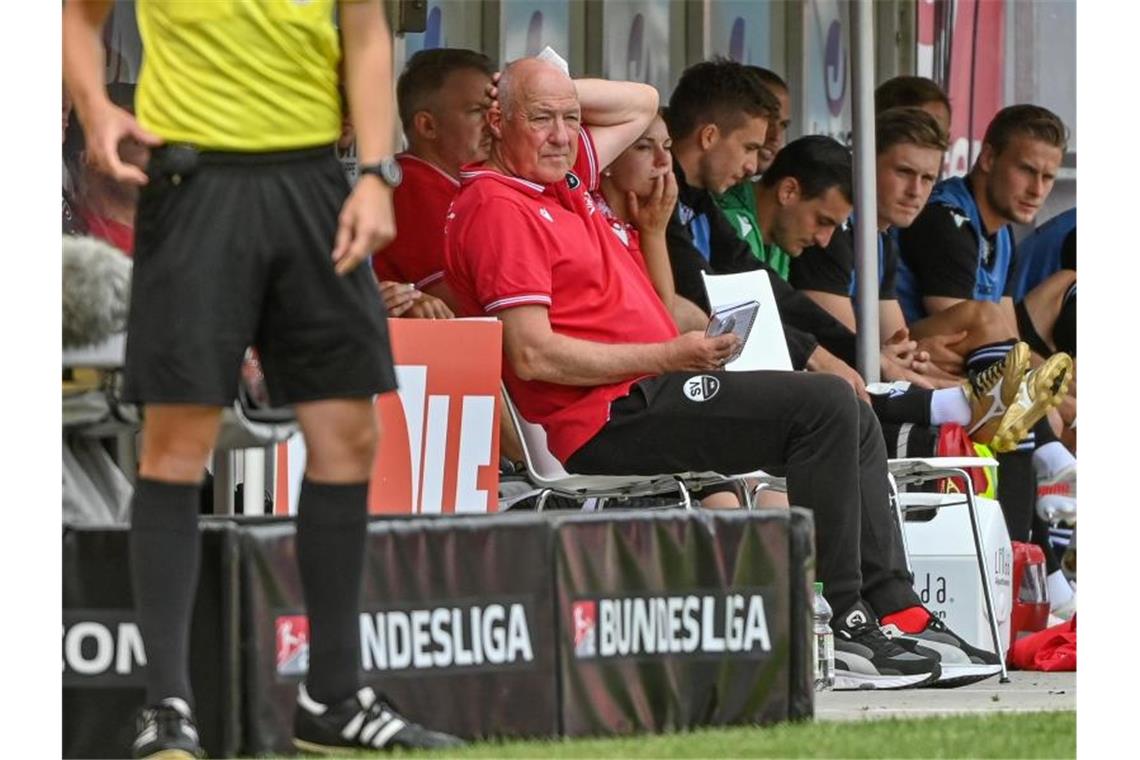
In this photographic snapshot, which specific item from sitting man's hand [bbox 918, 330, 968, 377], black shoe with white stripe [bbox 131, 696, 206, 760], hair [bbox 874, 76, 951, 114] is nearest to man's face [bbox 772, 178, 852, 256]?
sitting man's hand [bbox 918, 330, 968, 377]

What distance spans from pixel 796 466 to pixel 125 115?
6.64ft

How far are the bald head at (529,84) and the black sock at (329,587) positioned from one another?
6.02 feet

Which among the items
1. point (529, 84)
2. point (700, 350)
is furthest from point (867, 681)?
point (529, 84)

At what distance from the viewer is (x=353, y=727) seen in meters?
3.51

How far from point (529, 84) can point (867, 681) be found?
4.87 ft

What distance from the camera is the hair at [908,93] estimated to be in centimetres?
797

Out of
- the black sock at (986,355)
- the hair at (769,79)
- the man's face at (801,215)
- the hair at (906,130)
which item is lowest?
the black sock at (986,355)

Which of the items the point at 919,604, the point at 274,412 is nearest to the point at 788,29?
the point at 919,604

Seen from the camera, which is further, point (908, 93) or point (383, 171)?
point (908, 93)

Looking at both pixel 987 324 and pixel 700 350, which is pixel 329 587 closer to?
pixel 700 350

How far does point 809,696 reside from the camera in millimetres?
4078

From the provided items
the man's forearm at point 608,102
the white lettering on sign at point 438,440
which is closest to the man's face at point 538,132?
the man's forearm at point 608,102

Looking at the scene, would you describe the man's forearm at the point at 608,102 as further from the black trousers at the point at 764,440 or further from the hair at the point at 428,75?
the black trousers at the point at 764,440
